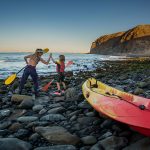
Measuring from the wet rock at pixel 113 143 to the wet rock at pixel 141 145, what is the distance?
0.90ft

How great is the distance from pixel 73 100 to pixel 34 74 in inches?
99.8

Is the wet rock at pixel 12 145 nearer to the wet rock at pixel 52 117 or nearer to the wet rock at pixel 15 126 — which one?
the wet rock at pixel 15 126

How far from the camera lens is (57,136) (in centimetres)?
598

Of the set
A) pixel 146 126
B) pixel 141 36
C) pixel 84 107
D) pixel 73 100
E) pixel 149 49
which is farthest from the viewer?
pixel 141 36

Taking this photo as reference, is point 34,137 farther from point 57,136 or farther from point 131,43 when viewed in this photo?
point 131,43

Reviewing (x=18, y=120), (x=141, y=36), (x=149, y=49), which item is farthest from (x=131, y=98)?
(x=141, y=36)

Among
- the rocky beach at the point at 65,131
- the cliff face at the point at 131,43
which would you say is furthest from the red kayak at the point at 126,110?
the cliff face at the point at 131,43

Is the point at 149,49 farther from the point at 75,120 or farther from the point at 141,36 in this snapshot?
the point at 75,120

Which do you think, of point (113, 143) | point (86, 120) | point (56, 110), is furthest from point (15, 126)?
point (113, 143)

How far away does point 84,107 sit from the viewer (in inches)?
338

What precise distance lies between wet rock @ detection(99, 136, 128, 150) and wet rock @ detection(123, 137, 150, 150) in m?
0.28

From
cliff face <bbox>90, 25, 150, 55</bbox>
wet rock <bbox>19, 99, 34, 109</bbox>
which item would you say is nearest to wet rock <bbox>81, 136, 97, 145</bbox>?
wet rock <bbox>19, 99, 34, 109</bbox>

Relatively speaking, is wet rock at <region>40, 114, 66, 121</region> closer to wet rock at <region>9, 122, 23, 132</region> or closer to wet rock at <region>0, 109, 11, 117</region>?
wet rock at <region>9, 122, 23, 132</region>

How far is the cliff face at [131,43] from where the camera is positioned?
135m
